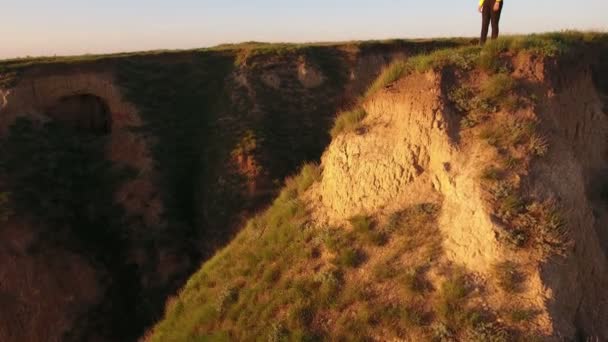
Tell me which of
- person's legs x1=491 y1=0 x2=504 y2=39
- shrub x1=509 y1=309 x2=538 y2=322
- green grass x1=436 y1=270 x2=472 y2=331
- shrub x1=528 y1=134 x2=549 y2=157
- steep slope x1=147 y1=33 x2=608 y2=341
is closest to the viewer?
shrub x1=509 y1=309 x2=538 y2=322

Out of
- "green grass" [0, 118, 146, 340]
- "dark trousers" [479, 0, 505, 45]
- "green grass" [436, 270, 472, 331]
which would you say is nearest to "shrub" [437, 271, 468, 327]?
"green grass" [436, 270, 472, 331]

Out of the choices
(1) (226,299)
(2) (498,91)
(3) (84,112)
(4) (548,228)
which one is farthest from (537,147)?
(3) (84,112)

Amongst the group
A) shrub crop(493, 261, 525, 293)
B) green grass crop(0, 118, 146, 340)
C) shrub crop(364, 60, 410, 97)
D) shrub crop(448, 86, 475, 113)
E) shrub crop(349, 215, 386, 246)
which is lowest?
green grass crop(0, 118, 146, 340)

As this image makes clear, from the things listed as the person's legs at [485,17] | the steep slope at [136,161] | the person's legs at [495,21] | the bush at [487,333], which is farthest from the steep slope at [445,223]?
the steep slope at [136,161]

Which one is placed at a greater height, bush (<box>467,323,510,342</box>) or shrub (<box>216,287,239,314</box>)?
bush (<box>467,323,510,342</box>)

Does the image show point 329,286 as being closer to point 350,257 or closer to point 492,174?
point 350,257

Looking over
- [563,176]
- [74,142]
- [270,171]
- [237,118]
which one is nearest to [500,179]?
[563,176]

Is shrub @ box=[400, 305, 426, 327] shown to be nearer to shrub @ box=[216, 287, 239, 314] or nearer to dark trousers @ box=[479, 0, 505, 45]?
shrub @ box=[216, 287, 239, 314]

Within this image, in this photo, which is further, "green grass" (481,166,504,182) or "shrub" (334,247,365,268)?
"shrub" (334,247,365,268)

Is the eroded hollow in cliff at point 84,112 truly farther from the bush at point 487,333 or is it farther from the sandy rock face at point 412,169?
the bush at point 487,333
